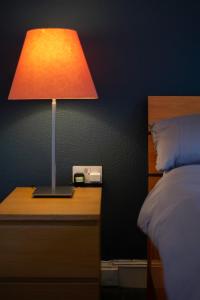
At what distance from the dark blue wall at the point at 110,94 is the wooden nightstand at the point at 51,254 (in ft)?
1.80

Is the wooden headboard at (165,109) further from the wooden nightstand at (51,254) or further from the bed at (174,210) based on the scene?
the wooden nightstand at (51,254)

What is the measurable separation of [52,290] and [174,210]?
1.92 feet

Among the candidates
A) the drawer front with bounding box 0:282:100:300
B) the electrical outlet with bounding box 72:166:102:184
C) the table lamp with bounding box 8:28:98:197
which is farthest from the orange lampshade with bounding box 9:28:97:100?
the drawer front with bounding box 0:282:100:300

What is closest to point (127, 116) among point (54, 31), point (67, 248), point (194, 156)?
point (194, 156)

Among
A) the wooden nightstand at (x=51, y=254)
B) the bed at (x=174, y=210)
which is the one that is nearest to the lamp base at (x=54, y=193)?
the wooden nightstand at (x=51, y=254)

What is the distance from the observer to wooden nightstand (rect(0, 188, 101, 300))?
59.8 inches

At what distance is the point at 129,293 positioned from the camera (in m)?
2.06

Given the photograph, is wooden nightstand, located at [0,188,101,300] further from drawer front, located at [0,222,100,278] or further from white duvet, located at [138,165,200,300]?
white duvet, located at [138,165,200,300]

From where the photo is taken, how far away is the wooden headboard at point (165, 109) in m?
1.96

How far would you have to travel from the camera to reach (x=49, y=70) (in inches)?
63.3

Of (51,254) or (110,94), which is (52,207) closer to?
(51,254)

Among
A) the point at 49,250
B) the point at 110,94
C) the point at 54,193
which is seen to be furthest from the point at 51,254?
the point at 110,94

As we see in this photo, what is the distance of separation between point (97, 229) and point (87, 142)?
0.62m

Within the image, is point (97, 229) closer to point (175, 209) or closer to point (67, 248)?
point (67, 248)
